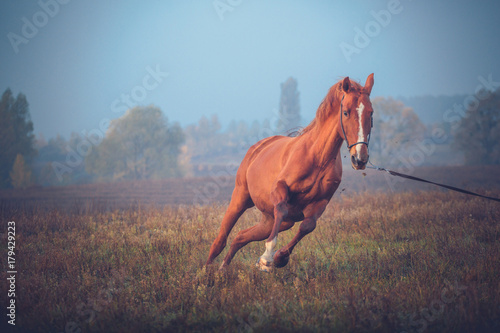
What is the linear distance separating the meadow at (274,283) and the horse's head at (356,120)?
1.67 meters

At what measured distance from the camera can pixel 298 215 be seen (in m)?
4.56

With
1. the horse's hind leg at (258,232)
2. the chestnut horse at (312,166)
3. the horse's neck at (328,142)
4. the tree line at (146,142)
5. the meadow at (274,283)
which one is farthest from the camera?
the tree line at (146,142)

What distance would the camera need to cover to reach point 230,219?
5.62 meters

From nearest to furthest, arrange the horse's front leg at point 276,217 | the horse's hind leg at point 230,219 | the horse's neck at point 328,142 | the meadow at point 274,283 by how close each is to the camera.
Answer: the meadow at point 274,283
the horse's front leg at point 276,217
the horse's neck at point 328,142
the horse's hind leg at point 230,219

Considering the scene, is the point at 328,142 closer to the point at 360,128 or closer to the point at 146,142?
the point at 360,128

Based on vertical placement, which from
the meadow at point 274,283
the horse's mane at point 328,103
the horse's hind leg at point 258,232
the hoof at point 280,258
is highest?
the horse's mane at point 328,103

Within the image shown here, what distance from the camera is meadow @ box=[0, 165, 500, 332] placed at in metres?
3.56

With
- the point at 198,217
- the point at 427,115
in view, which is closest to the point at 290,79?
the point at 198,217

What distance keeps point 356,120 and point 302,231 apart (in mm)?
1525

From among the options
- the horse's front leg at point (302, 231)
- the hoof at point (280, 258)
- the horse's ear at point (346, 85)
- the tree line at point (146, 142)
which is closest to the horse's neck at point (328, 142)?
the horse's ear at point (346, 85)

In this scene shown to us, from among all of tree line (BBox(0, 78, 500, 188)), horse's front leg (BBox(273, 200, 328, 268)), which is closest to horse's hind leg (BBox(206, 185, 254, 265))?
horse's front leg (BBox(273, 200, 328, 268))

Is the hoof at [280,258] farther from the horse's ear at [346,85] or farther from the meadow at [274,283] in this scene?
the horse's ear at [346,85]

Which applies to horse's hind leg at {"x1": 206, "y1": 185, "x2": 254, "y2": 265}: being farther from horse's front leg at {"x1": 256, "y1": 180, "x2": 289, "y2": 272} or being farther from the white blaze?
the white blaze

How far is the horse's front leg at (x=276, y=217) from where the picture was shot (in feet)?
13.5
